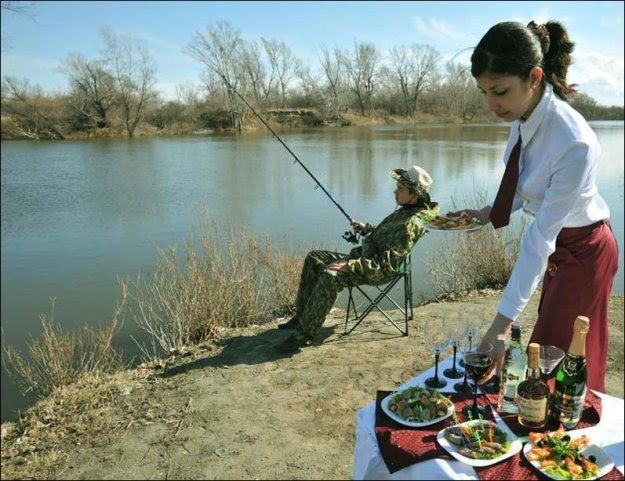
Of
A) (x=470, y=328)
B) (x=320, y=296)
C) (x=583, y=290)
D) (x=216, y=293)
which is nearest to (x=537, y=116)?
(x=583, y=290)

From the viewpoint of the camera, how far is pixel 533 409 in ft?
4.12

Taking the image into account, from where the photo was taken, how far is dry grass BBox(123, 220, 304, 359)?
4.10 meters

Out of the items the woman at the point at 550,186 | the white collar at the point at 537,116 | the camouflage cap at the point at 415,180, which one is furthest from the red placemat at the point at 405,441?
the camouflage cap at the point at 415,180

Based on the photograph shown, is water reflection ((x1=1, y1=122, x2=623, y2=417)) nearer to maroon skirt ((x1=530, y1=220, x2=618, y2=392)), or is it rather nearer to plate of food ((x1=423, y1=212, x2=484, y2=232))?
plate of food ((x1=423, y1=212, x2=484, y2=232))

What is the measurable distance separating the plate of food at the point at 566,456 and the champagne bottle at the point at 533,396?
0.05m

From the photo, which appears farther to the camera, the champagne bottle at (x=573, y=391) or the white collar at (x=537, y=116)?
the white collar at (x=537, y=116)

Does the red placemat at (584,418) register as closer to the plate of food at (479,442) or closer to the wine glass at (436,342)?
the plate of food at (479,442)

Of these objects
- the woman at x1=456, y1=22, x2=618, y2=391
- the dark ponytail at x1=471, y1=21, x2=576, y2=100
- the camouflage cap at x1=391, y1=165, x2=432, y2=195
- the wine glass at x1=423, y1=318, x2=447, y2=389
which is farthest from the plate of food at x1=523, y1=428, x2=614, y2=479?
the camouflage cap at x1=391, y1=165, x2=432, y2=195

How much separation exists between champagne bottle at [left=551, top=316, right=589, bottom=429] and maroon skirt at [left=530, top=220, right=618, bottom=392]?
→ 0.20 m

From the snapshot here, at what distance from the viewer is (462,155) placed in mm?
15547

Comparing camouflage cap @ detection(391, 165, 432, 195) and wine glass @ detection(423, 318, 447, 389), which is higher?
camouflage cap @ detection(391, 165, 432, 195)

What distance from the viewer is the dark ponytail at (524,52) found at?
1361mm

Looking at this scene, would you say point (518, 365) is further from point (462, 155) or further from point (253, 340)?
point (462, 155)

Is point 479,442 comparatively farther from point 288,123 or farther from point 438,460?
point 288,123
